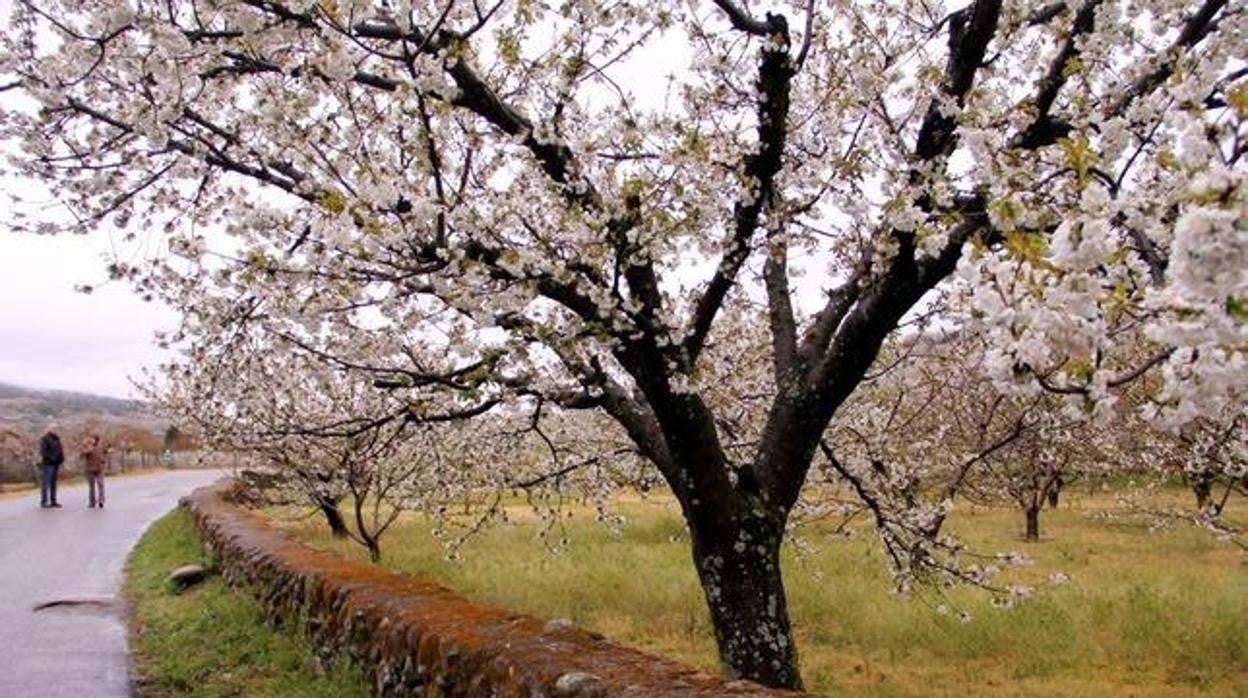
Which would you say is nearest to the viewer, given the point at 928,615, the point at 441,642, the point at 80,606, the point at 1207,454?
the point at 441,642

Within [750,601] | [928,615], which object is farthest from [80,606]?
[928,615]

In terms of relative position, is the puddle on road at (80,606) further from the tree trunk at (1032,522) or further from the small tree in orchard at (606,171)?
the tree trunk at (1032,522)

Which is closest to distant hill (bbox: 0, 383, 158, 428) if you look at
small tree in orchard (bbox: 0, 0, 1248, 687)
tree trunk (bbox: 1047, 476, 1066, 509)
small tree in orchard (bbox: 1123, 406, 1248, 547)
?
tree trunk (bbox: 1047, 476, 1066, 509)

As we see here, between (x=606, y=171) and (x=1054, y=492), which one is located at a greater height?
(x=606, y=171)

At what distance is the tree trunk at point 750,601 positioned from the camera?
6660 millimetres

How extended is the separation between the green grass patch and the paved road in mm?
241

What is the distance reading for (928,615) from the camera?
11680 mm

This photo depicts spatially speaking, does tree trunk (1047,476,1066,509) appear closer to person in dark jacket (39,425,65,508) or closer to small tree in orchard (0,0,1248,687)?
small tree in orchard (0,0,1248,687)

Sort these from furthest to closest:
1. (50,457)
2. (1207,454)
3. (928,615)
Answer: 1. (50,457)
2. (1207,454)
3. (928,615)

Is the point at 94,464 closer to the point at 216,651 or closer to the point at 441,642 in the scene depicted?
the point at 216,651

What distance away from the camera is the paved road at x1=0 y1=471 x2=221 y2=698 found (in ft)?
26.4

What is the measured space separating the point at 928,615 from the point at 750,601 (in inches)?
226

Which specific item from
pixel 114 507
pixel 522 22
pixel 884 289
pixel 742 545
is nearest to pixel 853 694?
pixel 742 545

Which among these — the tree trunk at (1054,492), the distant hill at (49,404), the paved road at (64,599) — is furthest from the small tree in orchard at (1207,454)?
the distant hill at (49,404)
